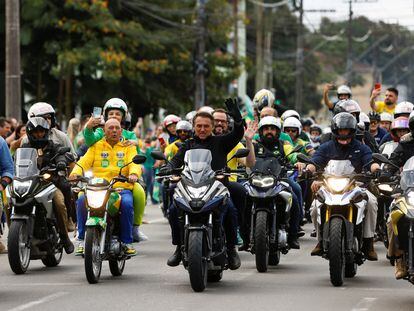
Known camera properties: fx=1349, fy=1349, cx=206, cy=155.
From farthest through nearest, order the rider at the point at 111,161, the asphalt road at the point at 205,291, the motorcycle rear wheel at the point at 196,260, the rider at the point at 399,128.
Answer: the rider at the point at 399,128, the rider at the point at 111,161, the motorcycle rear wheel at the point at 196,260, the asphalt road at the point at 205,291

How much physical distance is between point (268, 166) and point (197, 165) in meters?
2.54

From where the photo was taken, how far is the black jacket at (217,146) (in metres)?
13.6

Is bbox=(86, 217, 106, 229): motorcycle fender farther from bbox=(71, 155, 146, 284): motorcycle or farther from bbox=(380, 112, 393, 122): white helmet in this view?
bbox=(380, 112, 393, 122): white helmet

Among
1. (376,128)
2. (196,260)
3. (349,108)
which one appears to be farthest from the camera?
(376,128)

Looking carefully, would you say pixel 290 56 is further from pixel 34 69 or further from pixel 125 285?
pixel 125 285

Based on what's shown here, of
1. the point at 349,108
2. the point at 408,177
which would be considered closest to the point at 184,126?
the point at 349,108

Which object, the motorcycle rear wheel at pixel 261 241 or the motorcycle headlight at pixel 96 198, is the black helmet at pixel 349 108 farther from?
the motorcycle headlight at pixel 96 198

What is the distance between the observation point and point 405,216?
11977mm

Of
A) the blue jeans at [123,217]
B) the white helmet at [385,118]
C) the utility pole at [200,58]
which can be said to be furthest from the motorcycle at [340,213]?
the utility pole at [200,58]

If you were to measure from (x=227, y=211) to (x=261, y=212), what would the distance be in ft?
4.68

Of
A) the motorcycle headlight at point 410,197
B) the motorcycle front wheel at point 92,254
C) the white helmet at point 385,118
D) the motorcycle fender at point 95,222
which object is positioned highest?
the white helmet at point 385,118

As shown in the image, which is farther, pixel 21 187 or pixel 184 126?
pixel 184 126

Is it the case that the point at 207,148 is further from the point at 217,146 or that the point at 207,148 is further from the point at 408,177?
the point at 408,177

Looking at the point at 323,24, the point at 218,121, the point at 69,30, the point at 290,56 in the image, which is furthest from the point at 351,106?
the point at 323,24
